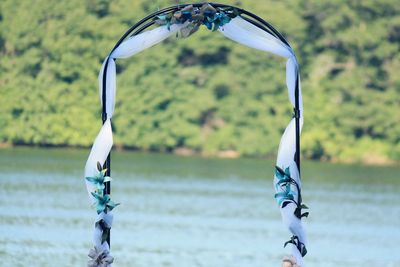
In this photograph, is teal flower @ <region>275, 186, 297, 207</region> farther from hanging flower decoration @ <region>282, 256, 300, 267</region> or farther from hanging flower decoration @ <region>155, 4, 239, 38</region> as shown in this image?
hanging flower decoration @ <region>155, 4, 239, 38</region>

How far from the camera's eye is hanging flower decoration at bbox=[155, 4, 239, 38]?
11.5 meters

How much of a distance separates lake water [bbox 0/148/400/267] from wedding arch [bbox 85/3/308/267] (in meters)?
7.59

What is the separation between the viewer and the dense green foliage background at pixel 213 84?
51438mm

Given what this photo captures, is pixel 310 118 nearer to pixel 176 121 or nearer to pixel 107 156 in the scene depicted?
pixel 176 121

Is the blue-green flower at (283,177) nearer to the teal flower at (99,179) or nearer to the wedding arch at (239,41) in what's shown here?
the wedding arch at (239,41)

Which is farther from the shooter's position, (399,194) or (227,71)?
(227,71)

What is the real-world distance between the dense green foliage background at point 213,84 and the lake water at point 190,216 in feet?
23.8

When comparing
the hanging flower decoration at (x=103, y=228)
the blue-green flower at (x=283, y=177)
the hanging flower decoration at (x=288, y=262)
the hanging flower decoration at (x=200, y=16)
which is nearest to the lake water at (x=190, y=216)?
the hanging flower decoration at (x=103, y=228)

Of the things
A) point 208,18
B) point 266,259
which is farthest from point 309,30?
point 208,18

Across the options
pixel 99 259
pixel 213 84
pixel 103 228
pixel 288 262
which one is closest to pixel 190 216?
pixel 103 228

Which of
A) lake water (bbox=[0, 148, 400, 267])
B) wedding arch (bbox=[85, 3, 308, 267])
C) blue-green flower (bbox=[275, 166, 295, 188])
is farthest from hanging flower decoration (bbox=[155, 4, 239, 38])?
lake water (bbox=[0, 148, 400, 267])

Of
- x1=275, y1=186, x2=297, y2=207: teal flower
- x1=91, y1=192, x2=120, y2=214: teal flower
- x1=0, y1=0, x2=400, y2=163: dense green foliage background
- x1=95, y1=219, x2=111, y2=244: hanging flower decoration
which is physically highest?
x1=0, y1=0, x2=400, y2=163: dense green foliage background

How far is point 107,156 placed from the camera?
11.6 m

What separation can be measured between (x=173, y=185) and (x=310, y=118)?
1770 centimetres
